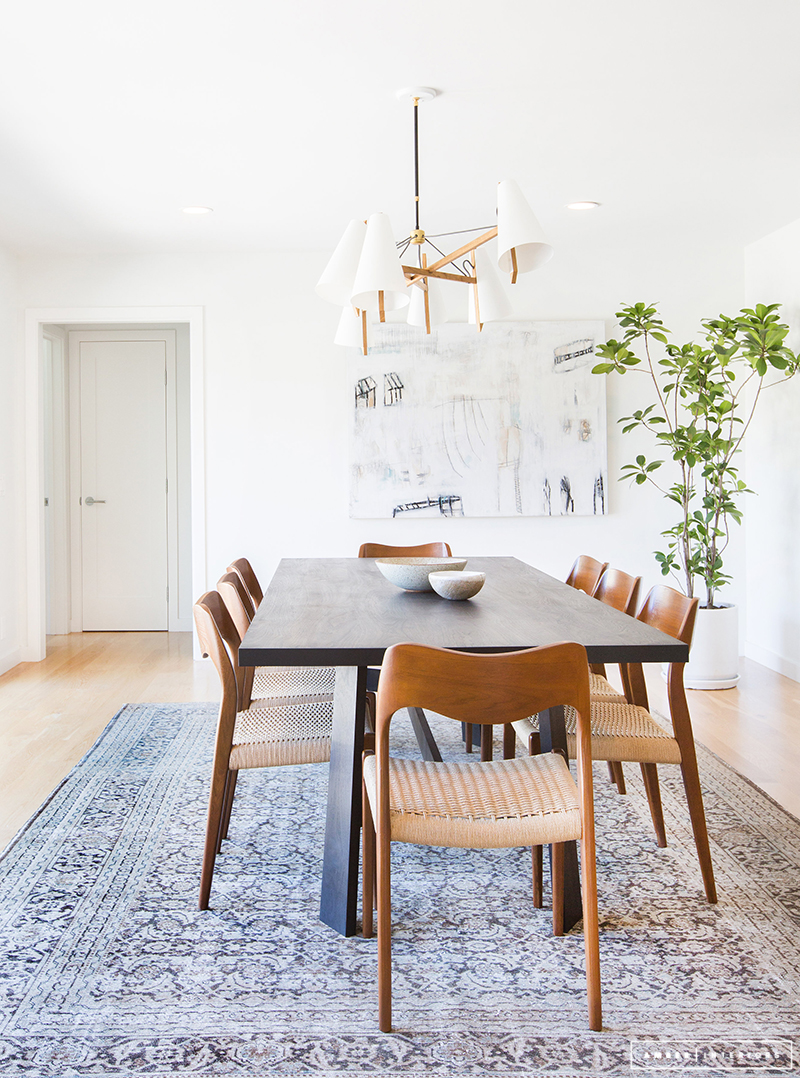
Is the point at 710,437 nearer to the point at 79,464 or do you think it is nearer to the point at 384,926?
the point at 384,926

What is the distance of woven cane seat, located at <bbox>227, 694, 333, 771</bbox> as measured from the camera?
7.59 ft

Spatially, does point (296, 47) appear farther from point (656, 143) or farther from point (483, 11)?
point (656, 143)

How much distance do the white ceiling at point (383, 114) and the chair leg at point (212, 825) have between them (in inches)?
85.7

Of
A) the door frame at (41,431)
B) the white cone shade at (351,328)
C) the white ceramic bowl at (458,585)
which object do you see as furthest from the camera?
the door frame at (41,431)

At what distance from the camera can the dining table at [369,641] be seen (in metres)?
1.94

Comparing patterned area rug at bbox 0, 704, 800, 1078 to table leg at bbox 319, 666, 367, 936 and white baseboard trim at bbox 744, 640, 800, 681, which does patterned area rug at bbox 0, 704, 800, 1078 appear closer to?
table leg at bbox 319, 666, 367, 936

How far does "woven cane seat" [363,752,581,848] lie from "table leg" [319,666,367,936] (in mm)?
116

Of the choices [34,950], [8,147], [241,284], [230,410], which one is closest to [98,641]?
[230,410]

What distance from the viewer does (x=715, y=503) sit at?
4723 mm

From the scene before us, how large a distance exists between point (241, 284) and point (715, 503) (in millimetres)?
3075

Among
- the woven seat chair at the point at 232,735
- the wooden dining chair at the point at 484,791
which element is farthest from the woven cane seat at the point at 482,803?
the woven seat chair at the point at 232,735

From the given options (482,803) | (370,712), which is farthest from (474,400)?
(482,803)

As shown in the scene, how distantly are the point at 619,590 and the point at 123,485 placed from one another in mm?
4544

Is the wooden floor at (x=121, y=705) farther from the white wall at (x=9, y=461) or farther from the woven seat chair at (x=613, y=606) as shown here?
the woven seat chair at (x=613, y=606)
